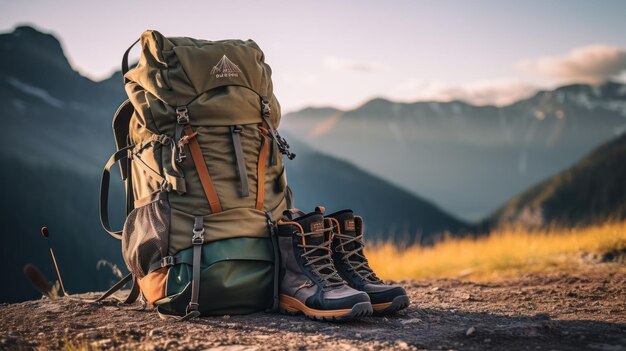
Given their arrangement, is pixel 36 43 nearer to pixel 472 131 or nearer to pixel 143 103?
pixel 143 103

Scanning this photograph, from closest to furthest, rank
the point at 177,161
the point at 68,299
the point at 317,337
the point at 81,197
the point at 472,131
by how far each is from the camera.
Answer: the point at 317,337 < the point at 177,161 < the point at 68,299 < the point at 81,197 < the point at 472,131

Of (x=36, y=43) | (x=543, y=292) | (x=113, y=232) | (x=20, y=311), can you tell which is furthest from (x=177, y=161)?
(x=36, y=43)

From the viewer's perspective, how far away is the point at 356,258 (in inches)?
163

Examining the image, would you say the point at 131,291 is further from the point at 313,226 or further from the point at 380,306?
the point at 380,306

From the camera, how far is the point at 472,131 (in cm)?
16562

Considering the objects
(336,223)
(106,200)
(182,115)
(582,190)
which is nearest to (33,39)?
(106,200)

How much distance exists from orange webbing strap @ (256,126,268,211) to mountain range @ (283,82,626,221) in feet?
322

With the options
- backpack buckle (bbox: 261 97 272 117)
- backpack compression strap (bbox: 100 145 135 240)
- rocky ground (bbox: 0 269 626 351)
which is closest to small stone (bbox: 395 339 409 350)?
rocky ground (bbox: 0 269 626 351)

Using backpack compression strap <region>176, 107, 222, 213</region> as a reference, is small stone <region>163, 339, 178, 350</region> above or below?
below

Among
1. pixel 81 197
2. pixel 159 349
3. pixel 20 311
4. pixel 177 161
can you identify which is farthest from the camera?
pixel 81 197

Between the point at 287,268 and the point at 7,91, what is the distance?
56.0 ft

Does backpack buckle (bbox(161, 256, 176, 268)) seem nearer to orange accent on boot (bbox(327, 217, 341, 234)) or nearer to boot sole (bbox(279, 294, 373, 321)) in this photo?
boot sole (bbox(279, 294, 373, 321))

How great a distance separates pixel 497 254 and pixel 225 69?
19.9ft

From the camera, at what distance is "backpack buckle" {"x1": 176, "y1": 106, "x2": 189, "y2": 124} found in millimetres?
3920
